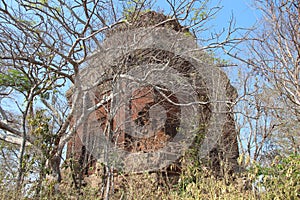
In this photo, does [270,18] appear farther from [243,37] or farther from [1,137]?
[1,137]

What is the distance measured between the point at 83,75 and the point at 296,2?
4.36 meters

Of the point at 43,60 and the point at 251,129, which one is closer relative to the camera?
the point at 43,60

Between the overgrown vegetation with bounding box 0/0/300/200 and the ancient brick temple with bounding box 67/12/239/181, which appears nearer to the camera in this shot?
the overgrown vegetation with bounding box 0/0/300/200

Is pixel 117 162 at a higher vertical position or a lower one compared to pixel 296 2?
lower

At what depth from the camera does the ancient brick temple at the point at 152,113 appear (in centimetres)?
664

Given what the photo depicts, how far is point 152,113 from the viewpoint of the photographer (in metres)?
8.06

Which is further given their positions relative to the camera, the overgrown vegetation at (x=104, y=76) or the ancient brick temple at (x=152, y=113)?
the ancient brick temple at (x=152, y=113)

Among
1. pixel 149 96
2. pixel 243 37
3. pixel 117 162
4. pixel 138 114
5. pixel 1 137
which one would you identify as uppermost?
pixel 243 37

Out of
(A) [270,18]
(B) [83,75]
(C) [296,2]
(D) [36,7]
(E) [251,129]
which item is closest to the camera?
(C) [296,2]

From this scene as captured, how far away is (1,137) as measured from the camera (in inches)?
248

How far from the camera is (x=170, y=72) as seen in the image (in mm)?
6953

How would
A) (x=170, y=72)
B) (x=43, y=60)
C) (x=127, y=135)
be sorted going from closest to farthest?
(x=43, y=60) < (x=170, y=72) < (x=127, y=135)

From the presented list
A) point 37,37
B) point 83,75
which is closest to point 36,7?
point 37,37

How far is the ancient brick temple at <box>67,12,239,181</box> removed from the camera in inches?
261
